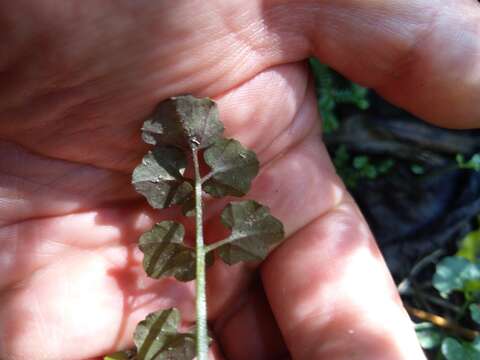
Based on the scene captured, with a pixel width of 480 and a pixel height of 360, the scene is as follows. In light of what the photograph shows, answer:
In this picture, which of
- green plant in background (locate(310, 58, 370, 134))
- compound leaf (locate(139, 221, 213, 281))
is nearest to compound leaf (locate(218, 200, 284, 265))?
compound leaf (locate(139, 221, 213, 281))

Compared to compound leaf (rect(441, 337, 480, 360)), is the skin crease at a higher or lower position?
higher

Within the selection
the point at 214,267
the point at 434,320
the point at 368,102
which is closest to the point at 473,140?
the point at 368,102

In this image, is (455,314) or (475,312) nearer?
(475,312)

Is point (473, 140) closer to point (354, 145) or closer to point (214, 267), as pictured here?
point (354, 145)

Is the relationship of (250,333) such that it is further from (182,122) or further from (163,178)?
(182,122)

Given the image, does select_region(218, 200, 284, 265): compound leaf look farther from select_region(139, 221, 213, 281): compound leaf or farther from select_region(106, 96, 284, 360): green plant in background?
select_region(139, 221, 213, 281): compound leaf

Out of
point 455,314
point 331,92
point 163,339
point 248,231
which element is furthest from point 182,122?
point 455,314

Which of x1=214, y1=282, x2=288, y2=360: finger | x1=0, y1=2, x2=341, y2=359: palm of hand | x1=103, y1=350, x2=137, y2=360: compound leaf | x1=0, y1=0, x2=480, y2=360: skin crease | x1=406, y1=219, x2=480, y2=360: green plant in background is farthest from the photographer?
x1=406, y1=219, x2=480, y2=360: green plant in background
